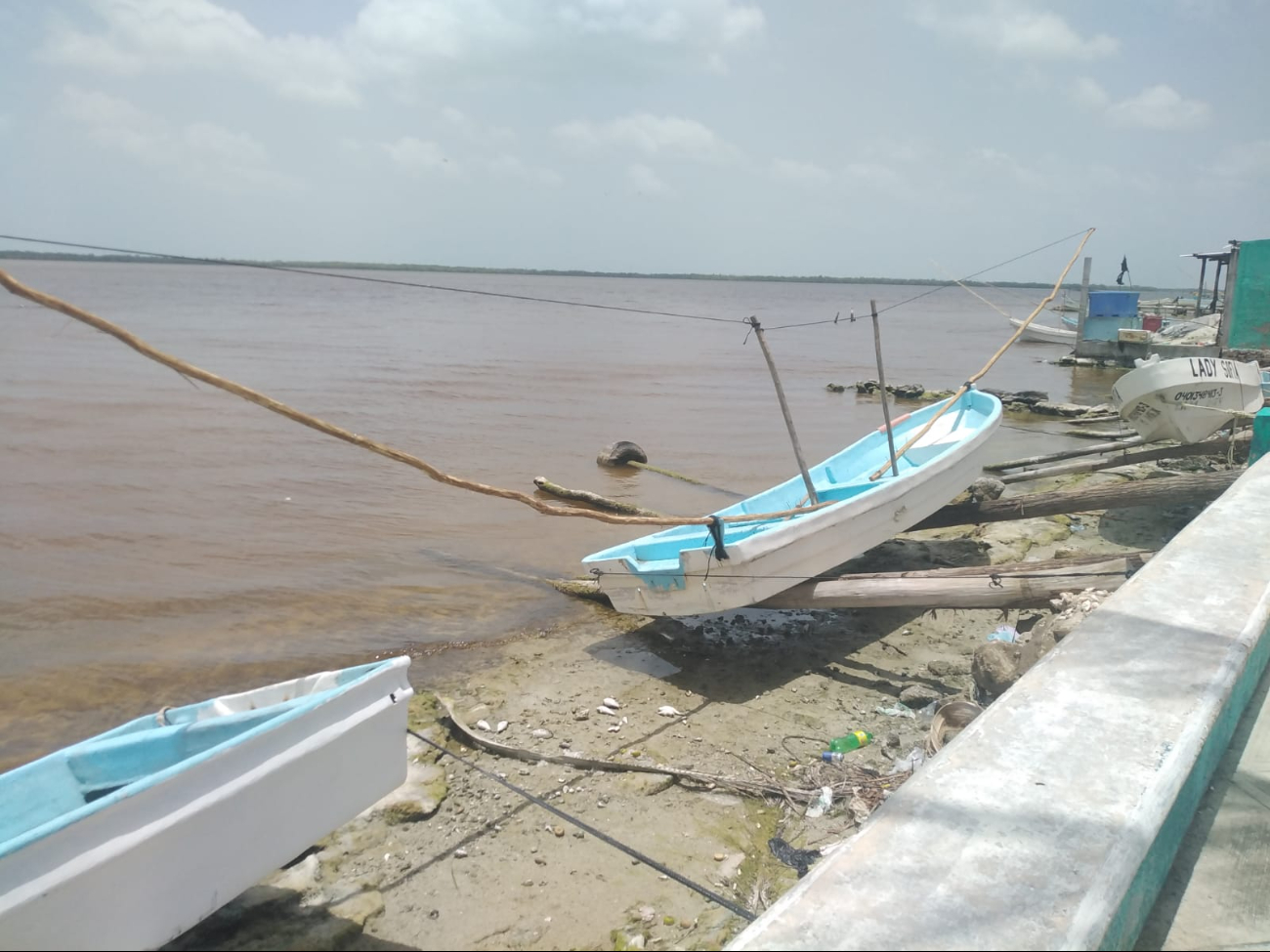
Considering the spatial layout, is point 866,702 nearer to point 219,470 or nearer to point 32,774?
point 32,774

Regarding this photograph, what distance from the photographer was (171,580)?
8680mm

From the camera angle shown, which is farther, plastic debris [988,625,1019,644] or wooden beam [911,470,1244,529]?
wooden beam [911,470,1244,529]

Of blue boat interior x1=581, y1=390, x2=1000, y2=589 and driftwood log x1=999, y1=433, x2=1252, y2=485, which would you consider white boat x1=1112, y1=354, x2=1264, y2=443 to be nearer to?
driftwood log x1=999, y1=433, x2=1252, y2=485

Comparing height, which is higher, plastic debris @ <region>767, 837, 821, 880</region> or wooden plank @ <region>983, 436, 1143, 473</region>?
wooden plank @ <region>983, 436, 1143, 473</region>

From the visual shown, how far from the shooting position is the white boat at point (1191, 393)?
880 centimetres

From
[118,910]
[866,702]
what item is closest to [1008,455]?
[866,702]

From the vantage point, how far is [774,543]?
20.5 ft

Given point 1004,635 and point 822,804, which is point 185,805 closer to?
point 822,804

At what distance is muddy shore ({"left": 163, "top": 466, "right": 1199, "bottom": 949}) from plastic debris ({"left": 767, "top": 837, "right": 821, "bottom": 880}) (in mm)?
37

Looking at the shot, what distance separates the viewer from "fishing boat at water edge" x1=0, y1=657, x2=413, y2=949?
2.90 m

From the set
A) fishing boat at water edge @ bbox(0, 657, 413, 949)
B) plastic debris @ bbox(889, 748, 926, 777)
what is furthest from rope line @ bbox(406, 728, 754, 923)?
plastic debris @ bbox(889, 748, 926, 777)

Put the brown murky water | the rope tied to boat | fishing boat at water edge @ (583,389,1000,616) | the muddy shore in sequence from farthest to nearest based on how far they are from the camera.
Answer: the brown murky water, fishing boat at water edge @ (583,389,1000,616), the rope tied to boat, the muddy shore

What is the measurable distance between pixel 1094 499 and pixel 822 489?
8.21 feet

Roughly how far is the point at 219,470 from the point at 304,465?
116 centimetres
